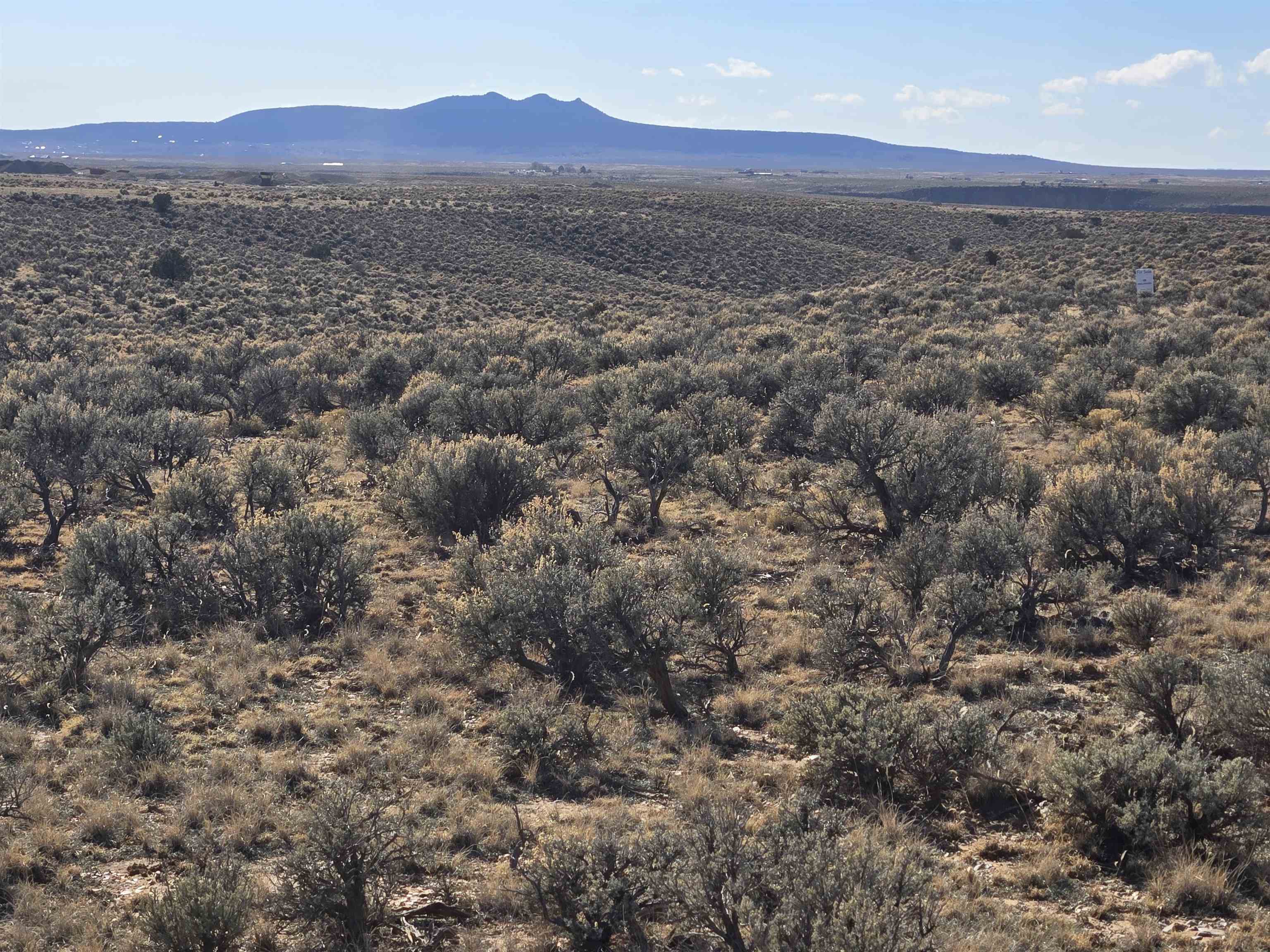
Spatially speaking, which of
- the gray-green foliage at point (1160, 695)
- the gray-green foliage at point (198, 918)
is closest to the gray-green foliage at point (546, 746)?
the gray-green foliage at point (198, 918)

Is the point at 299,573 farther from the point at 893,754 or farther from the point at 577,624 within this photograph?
the point at 893,754

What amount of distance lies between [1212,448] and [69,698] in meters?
14.2

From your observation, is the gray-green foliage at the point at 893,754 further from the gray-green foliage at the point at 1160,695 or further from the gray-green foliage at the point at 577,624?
the gray-green foliage at the point at 577,624

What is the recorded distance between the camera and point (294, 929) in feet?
17.7

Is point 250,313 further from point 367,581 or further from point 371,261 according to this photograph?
point 367,581

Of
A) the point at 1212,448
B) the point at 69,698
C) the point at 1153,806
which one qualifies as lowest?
the point at 69,698

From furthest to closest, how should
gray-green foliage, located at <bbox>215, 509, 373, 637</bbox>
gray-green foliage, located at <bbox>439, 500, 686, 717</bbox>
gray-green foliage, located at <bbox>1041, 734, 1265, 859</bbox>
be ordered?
gray-green foliage, located at <bbox>215, 509, 373, 637</bbox> < gray-green foliage, located at <bbox>439, 500, 686, 717</bbox> < gray-green foliage, located at <bbox>1041, 734, 1265, 859</bbox>

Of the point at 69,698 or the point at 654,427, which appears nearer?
the point at 69,698

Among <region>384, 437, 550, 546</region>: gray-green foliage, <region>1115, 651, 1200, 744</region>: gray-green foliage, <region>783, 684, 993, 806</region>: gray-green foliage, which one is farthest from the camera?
<region>384, 437, 550, 546</region>: gray-green foliage

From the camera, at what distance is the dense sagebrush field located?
17.5 feet

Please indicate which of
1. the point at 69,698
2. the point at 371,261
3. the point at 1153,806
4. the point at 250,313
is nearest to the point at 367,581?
the point at 69,698

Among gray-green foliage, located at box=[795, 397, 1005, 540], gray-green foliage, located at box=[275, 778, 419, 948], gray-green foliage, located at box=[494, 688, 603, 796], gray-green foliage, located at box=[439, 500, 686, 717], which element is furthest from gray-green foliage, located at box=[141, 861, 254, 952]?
gray-green foliage, located at box=[795, 397, 1005, 540]

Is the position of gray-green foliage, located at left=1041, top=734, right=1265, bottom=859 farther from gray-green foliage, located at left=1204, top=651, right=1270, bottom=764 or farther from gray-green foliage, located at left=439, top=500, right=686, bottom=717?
gray-green foliage, located at left=439, top=500, right=686, bottom=717

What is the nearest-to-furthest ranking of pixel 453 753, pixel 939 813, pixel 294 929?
1. pixel 294 929
2. pixel 939 813
3. pixel 453 753
